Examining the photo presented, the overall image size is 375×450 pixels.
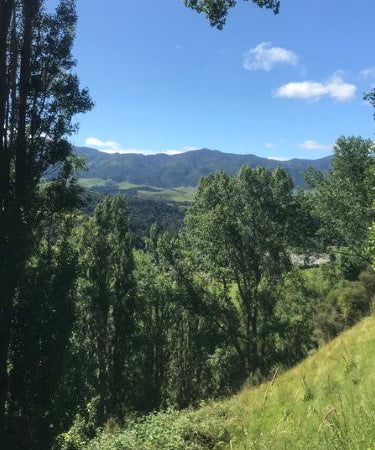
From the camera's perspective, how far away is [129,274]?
3866cm

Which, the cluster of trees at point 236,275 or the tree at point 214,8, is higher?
the tree at point 214,8

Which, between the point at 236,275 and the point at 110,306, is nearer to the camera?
the point at 236,275

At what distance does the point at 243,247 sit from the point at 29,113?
71.8ft

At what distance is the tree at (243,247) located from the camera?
3284 cm

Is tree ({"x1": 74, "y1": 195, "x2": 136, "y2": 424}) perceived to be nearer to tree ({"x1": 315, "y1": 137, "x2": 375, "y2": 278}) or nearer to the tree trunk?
tree ({"x1": 315, "y1": 137, "x2": 375, "y2": 278})

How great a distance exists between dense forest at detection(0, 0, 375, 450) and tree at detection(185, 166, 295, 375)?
119 mm

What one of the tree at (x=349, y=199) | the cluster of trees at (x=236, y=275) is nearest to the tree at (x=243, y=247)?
the cluster of trees at (x=236, y=275)

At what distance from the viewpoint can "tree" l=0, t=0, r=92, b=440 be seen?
13.6 metres

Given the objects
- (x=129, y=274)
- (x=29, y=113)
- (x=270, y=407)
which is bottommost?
(x=129, y=274)

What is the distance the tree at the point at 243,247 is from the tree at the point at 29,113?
18.2 m

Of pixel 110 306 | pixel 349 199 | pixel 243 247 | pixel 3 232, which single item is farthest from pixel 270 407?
pixel 110 306

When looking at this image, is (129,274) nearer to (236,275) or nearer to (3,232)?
(236,275)

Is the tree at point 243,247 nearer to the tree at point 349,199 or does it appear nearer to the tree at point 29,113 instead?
the tree at point 349,199

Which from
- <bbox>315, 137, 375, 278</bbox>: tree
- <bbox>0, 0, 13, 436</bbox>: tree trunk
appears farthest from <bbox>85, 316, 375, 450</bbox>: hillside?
<bbox>315, 137, 375, 278</bbox>: tree
